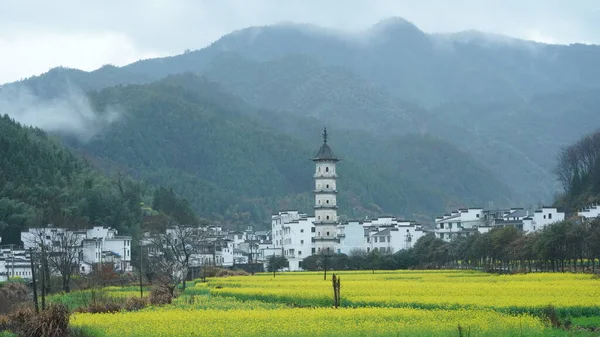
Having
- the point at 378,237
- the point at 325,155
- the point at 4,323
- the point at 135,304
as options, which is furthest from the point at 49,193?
→ the point at 4,323

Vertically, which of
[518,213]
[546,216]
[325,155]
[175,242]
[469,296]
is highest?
[325,155]

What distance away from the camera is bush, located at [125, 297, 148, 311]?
4425 cm

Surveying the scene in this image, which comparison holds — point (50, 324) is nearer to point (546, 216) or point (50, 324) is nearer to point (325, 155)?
point (546, 216)

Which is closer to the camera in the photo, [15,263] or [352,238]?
[15,263]

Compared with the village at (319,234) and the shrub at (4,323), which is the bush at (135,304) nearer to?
the shrub at (4,323)

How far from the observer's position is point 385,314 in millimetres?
34344

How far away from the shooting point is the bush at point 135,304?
145ft

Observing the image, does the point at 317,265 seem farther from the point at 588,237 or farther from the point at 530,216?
the point at 588,237

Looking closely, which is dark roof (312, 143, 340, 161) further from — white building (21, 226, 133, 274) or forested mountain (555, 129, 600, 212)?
forested mountain (555, 129, 600, 212)

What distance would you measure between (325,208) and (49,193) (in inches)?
1299

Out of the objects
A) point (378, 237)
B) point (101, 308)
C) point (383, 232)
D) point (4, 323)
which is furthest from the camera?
point (383, 232)

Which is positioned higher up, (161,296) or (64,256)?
(64,256)

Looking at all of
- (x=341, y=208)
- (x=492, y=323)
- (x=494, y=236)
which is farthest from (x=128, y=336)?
(x=341, y=208)

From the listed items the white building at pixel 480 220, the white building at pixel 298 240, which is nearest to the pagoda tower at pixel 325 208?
the white building at pixel 298 240
